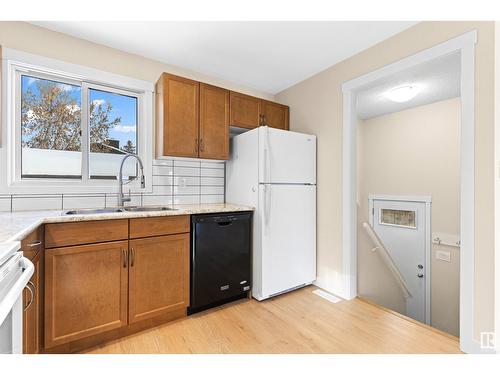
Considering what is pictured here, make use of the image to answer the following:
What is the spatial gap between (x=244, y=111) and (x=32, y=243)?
6.88ft

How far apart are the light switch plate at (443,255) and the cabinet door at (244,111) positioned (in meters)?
2.88

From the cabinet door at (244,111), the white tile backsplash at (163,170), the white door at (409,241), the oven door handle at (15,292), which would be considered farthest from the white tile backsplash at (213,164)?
the white door at (409,241)

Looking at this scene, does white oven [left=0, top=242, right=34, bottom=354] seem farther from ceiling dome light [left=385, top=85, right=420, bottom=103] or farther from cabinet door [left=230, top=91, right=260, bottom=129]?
ceiling dome light [left=385, top=85, right=420, bottom=103]

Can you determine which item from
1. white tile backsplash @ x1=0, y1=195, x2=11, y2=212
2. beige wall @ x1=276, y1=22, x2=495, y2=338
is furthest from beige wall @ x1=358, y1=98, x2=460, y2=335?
white tile backsplash @ x1=0, y1=195, x2=11, y2=212

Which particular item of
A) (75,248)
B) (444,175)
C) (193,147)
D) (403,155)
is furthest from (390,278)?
(75,248)

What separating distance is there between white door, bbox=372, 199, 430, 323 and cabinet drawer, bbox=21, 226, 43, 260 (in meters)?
4.10

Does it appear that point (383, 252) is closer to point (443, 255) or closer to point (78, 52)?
point (443, 255)

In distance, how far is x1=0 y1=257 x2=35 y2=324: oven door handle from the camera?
692 millimetres

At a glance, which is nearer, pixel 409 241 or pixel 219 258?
pixel 219 258

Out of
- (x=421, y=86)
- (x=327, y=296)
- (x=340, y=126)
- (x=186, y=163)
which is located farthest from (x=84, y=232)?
(x=421, y=86)

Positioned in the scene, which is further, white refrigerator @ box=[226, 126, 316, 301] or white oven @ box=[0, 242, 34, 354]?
white refrigerator @ box=[226, 126, 316, 301]

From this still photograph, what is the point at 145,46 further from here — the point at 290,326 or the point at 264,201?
the point at 290,326

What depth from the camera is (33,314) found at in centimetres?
134

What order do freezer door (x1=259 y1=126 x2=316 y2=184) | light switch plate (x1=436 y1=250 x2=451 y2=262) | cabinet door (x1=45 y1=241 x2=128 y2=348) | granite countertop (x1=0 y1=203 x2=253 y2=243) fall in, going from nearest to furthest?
granite countertop (x1=0 y1=203 x2=253 y2=243), cabinet door (x1=45 y1=241 x2=128 y2=348), freezer door (x1=259 y1=126 x2=316 y2=184), light switch plate (x1=436 y1=250 x2=451 y2=262)
